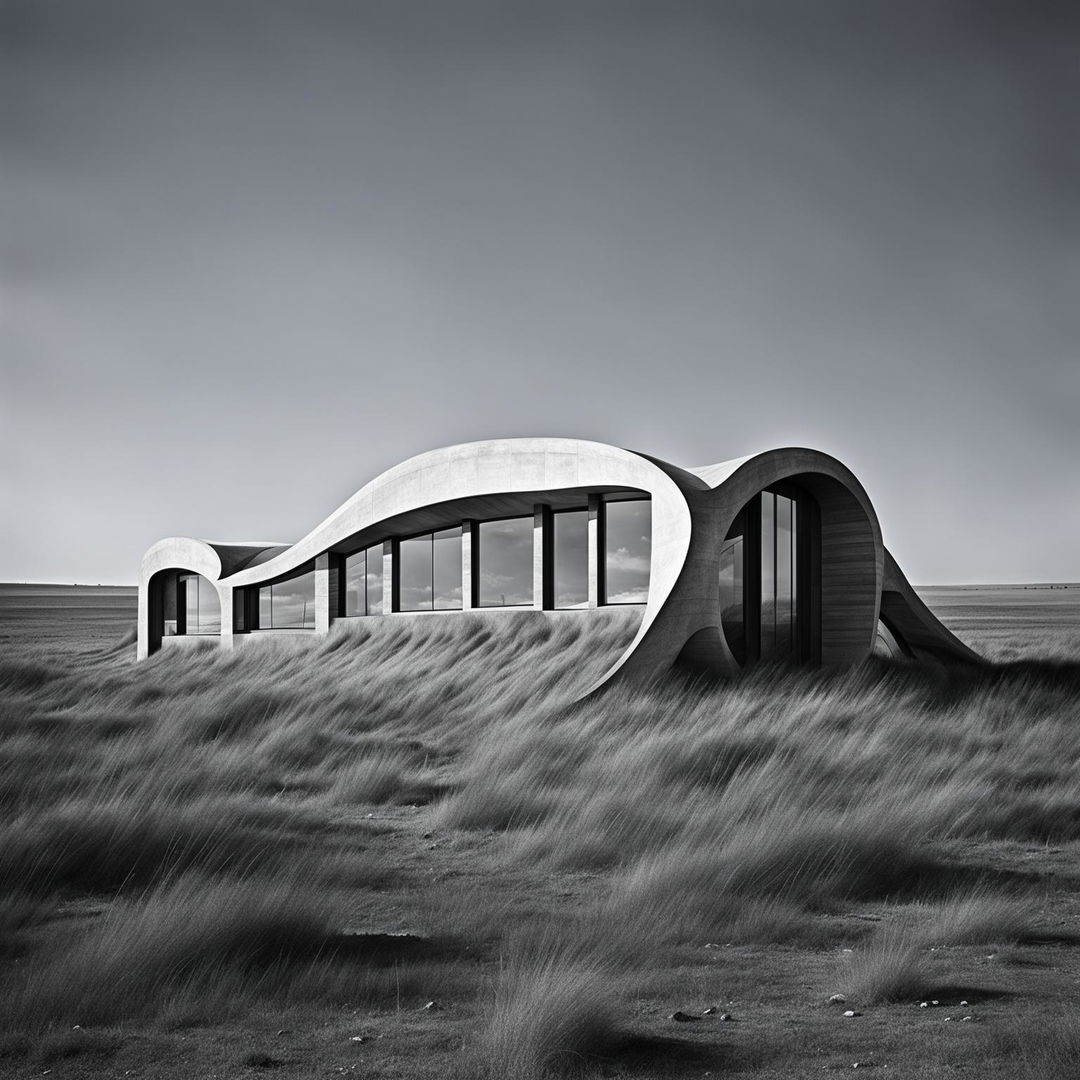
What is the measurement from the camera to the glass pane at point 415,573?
92.7 feet

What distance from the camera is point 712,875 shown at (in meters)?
6.75

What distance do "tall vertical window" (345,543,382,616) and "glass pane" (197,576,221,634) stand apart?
713 centimetres

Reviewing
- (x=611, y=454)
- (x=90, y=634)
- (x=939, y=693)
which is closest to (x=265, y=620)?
(x=611, y=454)

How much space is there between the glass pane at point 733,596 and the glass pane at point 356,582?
1267cm

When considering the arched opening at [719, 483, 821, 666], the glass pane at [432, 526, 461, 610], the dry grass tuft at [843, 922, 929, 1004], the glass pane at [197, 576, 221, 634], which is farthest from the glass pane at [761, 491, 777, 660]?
the glass pane at [197, 576, 221, 634]

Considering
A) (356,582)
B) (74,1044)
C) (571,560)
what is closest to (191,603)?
(356,582)

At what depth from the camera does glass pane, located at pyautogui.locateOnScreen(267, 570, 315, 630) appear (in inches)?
1202

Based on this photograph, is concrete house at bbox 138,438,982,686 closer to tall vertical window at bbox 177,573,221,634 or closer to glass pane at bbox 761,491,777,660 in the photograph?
glass pane at bbox 761,491,777,660

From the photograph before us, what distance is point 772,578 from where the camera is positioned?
2003 centimetres

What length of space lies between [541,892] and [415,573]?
858 inches

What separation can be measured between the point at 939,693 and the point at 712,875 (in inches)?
473

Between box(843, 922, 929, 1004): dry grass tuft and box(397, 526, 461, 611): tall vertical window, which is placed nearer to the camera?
box(843, 922, 929, 1004): dry grass tuft

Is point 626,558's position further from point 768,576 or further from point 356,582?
point 356,582

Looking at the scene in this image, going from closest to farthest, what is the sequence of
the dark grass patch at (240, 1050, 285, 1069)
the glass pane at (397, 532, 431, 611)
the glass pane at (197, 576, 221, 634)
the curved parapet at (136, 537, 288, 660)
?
the dark grass patch at (240, 1050, 285, 1069) < the glass pane at (397, 532, 431, 611) < the curved parapet at (136, 537, 288, 660) < the glass pane at (197, 576, 221, 634)
